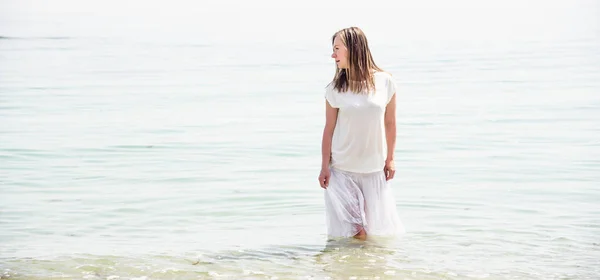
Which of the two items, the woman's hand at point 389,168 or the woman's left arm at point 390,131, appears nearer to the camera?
the woman's left arm at point 390,131

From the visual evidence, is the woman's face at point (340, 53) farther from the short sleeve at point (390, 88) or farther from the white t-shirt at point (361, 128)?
the short sleeve at point (390, 88)

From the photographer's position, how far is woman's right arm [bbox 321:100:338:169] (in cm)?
788

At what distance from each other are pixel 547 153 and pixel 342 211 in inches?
241

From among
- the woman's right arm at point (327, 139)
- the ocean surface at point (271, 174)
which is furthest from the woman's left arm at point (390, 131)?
the ocean surface at point (271, 174)

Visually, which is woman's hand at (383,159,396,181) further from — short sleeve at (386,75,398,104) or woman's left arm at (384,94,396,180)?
short sleeve at (386,75,398,104)

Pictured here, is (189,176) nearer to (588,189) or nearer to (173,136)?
(173,136)

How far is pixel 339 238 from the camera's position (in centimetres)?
855

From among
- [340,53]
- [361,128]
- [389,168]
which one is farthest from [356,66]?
[389,168]

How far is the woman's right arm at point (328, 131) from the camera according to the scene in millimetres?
7879

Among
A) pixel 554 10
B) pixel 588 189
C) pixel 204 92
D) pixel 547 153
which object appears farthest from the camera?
pixel 554 10

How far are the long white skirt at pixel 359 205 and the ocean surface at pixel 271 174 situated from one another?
0.24m

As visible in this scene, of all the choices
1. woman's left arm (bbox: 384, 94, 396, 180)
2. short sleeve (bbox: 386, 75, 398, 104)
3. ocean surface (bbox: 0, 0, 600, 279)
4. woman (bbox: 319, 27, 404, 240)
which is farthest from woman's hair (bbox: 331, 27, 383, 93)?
ocean surface (bbox: 0, 0, 600, 279)

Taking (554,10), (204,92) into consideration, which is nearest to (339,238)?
(204,92)

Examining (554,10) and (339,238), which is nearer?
(339,238)
